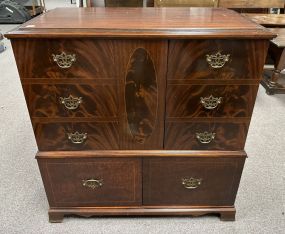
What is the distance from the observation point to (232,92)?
37.7 inches

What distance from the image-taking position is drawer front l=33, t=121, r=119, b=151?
1.02 m

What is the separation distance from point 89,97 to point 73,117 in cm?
11

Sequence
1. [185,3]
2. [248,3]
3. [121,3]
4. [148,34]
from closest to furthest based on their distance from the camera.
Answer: [148,34] < [185,3] < [121,3] < [248,3]

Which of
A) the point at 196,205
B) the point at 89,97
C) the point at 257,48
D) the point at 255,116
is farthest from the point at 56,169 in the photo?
the point at 255,116

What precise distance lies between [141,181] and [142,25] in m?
0.65

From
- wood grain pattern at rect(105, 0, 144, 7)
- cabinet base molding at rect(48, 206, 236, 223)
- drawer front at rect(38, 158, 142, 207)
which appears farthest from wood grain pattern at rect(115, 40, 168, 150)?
wood grain pattern at rect(105, 0, 144, 7)

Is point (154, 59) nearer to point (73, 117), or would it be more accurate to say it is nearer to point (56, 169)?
point (73, 117)

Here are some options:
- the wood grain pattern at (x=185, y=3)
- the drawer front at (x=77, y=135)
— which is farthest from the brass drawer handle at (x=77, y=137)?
the wood grain pattern at (x=185, y=3)

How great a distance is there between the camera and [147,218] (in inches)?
49.5

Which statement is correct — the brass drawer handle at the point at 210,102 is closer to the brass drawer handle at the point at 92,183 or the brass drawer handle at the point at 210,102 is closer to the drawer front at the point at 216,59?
the drawer front at the point at 216,59

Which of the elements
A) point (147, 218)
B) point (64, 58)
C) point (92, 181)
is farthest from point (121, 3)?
point (147, 218)

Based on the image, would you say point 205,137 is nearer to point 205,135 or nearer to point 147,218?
point 205,135

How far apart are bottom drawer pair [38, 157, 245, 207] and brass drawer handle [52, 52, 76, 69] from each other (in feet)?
1.31

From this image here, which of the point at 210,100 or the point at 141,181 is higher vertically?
the point at 210,100
